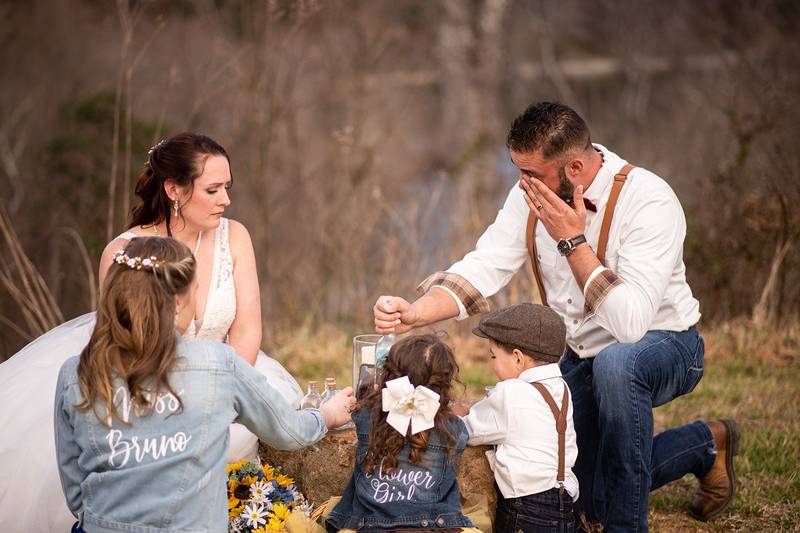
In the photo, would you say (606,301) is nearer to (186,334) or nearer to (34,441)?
(186,334)

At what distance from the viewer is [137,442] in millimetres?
2486

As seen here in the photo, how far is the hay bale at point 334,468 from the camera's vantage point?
10.5ft

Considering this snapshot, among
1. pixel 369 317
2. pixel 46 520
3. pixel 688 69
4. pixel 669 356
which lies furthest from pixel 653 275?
pixel 688 69

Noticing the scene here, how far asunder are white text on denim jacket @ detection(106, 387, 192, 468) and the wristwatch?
1.55 metres

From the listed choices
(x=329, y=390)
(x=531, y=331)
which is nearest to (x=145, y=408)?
(x=329, y=390)

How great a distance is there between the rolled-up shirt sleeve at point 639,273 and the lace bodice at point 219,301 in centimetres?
152

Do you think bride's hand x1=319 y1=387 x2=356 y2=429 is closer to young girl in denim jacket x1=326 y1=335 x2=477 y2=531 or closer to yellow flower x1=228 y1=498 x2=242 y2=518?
young girl in denim jacket x1=326 y1=335 x2=477 y2=531

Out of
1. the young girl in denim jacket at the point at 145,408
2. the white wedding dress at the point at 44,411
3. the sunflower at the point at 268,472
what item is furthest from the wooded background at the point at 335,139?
the young girl in denim jacket at the point at 145,408

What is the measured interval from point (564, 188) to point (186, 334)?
168cm

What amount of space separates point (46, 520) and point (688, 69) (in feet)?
58.7

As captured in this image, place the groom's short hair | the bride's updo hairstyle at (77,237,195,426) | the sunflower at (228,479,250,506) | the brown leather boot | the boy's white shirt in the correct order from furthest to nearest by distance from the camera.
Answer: the brown leather boot
the groom's short hair
the sunflower at (228,479,250,506)
the boy's white shirt
the bride's updo hairstyle at (77,237,195,426)

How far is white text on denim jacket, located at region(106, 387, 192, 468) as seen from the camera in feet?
8.14

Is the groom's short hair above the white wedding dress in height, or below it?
above

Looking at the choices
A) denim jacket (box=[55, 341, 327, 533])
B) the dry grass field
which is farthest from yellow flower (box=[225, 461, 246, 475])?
the dry grass field
